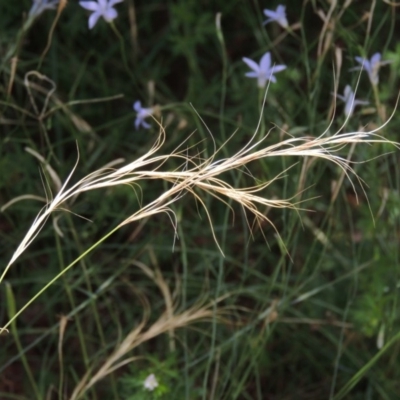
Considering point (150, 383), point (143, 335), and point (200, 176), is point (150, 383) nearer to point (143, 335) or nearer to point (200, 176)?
point (143, 335)

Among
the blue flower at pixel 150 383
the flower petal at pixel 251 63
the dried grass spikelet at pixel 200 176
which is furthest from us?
the flower petal at pixel 251 63

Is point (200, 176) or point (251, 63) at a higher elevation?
point (200, 176)

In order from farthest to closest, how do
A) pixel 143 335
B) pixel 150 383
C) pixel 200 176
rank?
pixel 143 335, pixel 150 383, pixel 200 176

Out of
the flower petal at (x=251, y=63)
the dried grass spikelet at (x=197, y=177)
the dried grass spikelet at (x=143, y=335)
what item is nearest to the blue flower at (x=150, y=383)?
the dried grass spikelet at (x=143, y=335)

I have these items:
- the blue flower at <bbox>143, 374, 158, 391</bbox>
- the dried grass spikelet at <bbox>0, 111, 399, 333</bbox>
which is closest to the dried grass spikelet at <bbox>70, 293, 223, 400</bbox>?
the blue flower at <bbox>143, 374, 158, 391</bbox>

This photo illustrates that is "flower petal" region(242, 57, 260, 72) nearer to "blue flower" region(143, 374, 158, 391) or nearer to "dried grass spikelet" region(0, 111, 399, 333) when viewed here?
"dried grass spikelet" region(0, 111, 399, 333)

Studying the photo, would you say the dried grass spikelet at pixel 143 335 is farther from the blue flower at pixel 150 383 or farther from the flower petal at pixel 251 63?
the flower petal at pixel 251 63

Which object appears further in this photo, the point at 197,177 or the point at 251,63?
the point at 251,63

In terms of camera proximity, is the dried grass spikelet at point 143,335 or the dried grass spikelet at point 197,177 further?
the dried grass spikelet at point 143,335

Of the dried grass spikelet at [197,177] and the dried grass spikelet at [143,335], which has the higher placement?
the dried grass spikelet at [197,177]

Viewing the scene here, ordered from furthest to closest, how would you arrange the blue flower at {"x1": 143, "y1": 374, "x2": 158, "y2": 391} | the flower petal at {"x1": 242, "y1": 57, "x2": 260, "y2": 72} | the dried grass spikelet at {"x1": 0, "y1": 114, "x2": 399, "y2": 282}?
the flower petal at {"x1": 242, "y1": 57, "x2": 260, "y2": 72}, the blue flower at {"x1": 143, "y1": 374, "x2": 158, "y2": 391}, the dried grass spikelet at {"x1": 0, "y1": 114, "x2": 399, "y2": 282}

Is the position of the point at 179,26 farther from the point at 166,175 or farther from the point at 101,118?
the point at 166,175

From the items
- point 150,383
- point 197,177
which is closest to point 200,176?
point 197,177

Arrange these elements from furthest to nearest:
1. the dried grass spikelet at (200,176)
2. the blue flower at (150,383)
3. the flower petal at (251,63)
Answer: the flower petal at (251,63)
the blue flower at (150,383)
the dried grass spikelet at (200,176)
